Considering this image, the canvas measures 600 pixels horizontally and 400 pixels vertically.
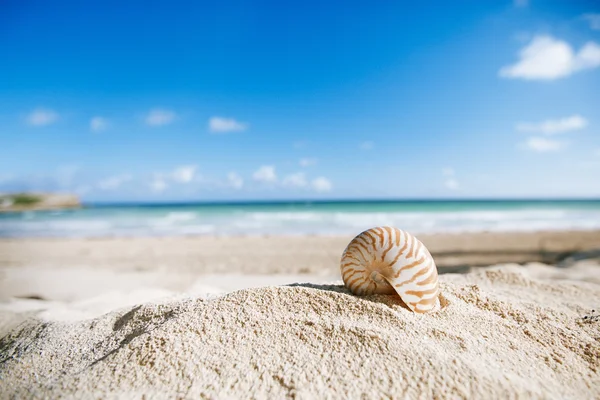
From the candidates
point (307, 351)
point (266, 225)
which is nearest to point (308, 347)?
point (307, 351)

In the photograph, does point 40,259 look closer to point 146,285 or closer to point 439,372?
point 146,285

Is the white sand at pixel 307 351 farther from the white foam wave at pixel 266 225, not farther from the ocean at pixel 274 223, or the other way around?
the white foam wave at pixel 266 225

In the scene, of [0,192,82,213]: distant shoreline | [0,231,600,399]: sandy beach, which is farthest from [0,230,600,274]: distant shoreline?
[0,192,82,213]: distant shoreline

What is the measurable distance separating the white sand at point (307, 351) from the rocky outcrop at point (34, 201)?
49080 mm

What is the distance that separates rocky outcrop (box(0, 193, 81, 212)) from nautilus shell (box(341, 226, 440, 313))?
50.3m

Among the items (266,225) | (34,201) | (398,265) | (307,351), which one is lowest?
(266,225)

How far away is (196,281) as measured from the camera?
600 centimetres

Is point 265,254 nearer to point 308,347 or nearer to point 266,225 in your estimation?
point 308,347

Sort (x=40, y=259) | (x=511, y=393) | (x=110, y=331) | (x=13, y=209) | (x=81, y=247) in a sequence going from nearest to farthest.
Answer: (x=511, y=393) < (x=110, y=331) < (x=40, y=259) < (x=81, y=247) < (x=13, y=209)

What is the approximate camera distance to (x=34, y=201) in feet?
141

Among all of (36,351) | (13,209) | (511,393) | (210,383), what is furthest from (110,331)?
(13,209)

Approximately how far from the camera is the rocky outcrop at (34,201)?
41062 mm

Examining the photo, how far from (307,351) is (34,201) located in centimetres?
5313

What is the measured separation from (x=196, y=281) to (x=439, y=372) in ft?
15.7
